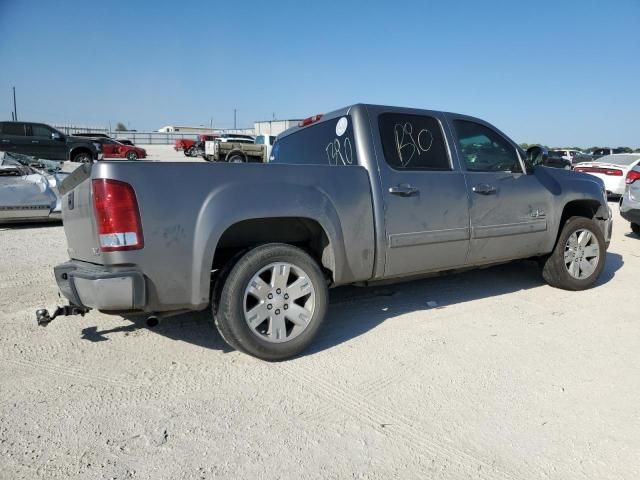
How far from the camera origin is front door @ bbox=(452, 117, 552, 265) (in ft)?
13.4

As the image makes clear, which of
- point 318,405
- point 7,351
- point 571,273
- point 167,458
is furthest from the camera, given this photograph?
point 571,273

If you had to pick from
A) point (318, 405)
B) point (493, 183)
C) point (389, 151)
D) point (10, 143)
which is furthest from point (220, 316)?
point (10, 143)

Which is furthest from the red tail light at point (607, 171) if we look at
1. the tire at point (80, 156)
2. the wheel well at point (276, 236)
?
the tire at point (80, 156)

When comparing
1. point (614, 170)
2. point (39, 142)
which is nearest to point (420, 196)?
point (614, 170)

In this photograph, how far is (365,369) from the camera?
10.2 feet

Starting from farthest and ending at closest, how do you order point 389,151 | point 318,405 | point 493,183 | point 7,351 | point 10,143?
point 10,143 < point 493,183 < point 389,151 < point 7,351 < point 318,405

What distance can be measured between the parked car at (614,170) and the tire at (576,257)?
29.9 ft

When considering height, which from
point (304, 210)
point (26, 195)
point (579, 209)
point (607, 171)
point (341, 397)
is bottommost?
point (341, 397)

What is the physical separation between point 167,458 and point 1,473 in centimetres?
70

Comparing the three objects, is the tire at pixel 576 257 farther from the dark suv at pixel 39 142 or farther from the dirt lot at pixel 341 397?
the dark suv at pixel 39 142

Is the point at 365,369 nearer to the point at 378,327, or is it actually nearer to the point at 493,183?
the point at 378,327

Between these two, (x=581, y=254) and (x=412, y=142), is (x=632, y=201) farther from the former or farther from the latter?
(x=412, y=142)

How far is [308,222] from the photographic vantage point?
3.33 m

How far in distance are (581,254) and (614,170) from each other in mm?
10404
